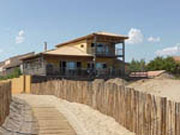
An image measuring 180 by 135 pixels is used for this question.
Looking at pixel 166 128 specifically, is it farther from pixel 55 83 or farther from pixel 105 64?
pixel 105 64

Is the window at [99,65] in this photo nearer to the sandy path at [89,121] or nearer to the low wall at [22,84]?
the low wall at [22,84]

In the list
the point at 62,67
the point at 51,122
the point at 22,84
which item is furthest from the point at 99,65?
the point at 51,122

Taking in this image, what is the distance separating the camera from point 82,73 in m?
44.8

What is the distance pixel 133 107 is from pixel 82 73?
31455 millimetres

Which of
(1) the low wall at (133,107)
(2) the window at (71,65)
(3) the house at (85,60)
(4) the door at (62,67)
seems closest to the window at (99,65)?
(3) the house at (85,60)

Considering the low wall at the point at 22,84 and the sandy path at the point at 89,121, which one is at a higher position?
the low wall at the point at 22,84

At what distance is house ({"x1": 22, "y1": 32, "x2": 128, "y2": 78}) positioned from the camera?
44.0 meters

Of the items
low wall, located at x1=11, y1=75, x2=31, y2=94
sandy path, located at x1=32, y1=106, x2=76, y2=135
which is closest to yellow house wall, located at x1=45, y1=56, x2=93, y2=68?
low wall, located at x1=11, y1=75, x2=31, y2=94

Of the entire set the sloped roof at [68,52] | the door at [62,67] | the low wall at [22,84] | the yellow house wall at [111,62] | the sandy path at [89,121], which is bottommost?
the sandy path at [89,121]

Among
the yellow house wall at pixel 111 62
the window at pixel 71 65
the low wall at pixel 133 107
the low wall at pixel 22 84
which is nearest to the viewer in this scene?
the low wall at pixel 133 107

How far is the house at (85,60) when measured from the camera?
44031 mm

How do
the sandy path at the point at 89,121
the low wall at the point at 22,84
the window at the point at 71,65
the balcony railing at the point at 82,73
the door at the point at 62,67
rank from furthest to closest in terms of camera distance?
the window at the point at 71,65 → the door at the point at 62,67 → the balcony railing at the point at 82,73 → the low wall at the point at 22,84 → the sandy path at the point at 89,121

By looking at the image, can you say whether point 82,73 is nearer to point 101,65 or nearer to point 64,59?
point 64,59

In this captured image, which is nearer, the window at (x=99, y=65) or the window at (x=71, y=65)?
the window at (x=71, y=65)
